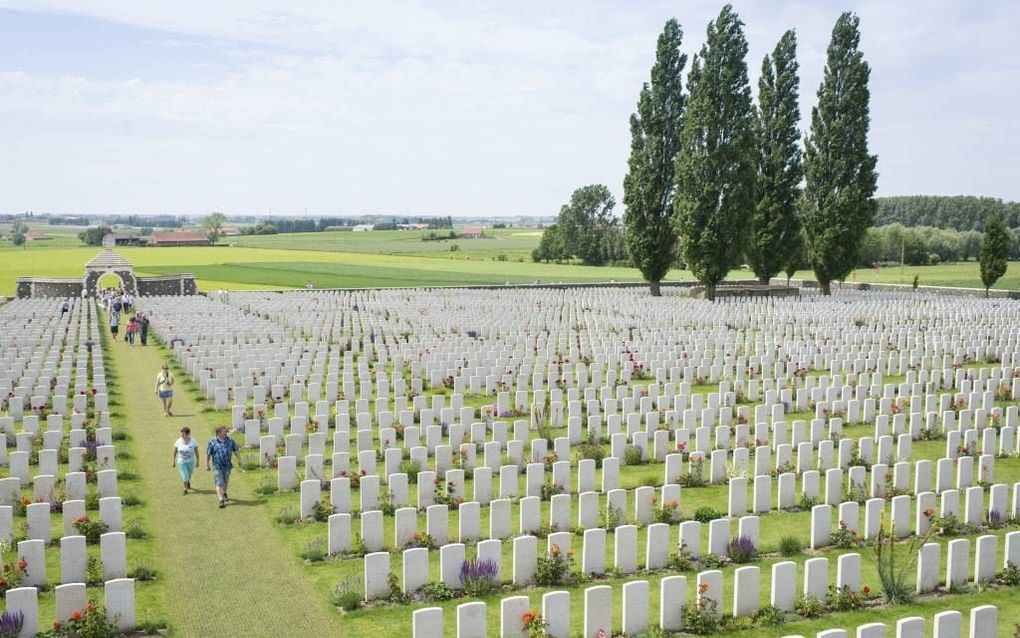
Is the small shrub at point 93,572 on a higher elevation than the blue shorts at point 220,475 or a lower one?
lower

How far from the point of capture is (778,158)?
51.8 meters

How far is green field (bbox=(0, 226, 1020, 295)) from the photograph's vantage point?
78000 mm

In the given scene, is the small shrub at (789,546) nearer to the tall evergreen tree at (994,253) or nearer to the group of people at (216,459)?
the group of people at (216,459)

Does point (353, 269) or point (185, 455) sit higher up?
point (353, 269)

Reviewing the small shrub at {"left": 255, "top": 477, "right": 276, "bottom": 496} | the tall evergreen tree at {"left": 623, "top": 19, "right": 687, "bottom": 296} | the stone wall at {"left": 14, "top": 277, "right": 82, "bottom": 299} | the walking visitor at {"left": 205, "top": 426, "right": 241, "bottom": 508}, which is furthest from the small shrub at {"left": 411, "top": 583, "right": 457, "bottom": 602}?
the stone wall at {"left": 14, "top": 277, "right": 82, "bottom": 299}

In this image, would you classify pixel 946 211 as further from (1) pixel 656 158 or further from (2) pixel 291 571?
(2) pixel 291 571

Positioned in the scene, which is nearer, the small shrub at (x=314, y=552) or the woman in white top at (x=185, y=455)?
the small shrub at (x=314, y=552)

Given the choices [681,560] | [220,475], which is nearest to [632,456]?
[681,560]

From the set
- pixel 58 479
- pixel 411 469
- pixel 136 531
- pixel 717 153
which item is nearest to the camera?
pixel 136 531

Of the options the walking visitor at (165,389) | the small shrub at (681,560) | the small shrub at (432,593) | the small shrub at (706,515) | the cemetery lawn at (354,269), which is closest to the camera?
the small shrub at (432,593)

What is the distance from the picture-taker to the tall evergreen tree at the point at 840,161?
4831 cm

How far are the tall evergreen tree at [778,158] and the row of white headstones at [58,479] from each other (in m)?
37.4

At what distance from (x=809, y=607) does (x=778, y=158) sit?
45878mm

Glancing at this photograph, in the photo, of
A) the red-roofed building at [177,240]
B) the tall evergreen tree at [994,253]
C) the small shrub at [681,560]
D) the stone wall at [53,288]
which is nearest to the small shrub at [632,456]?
the small shrub at [681,560]
